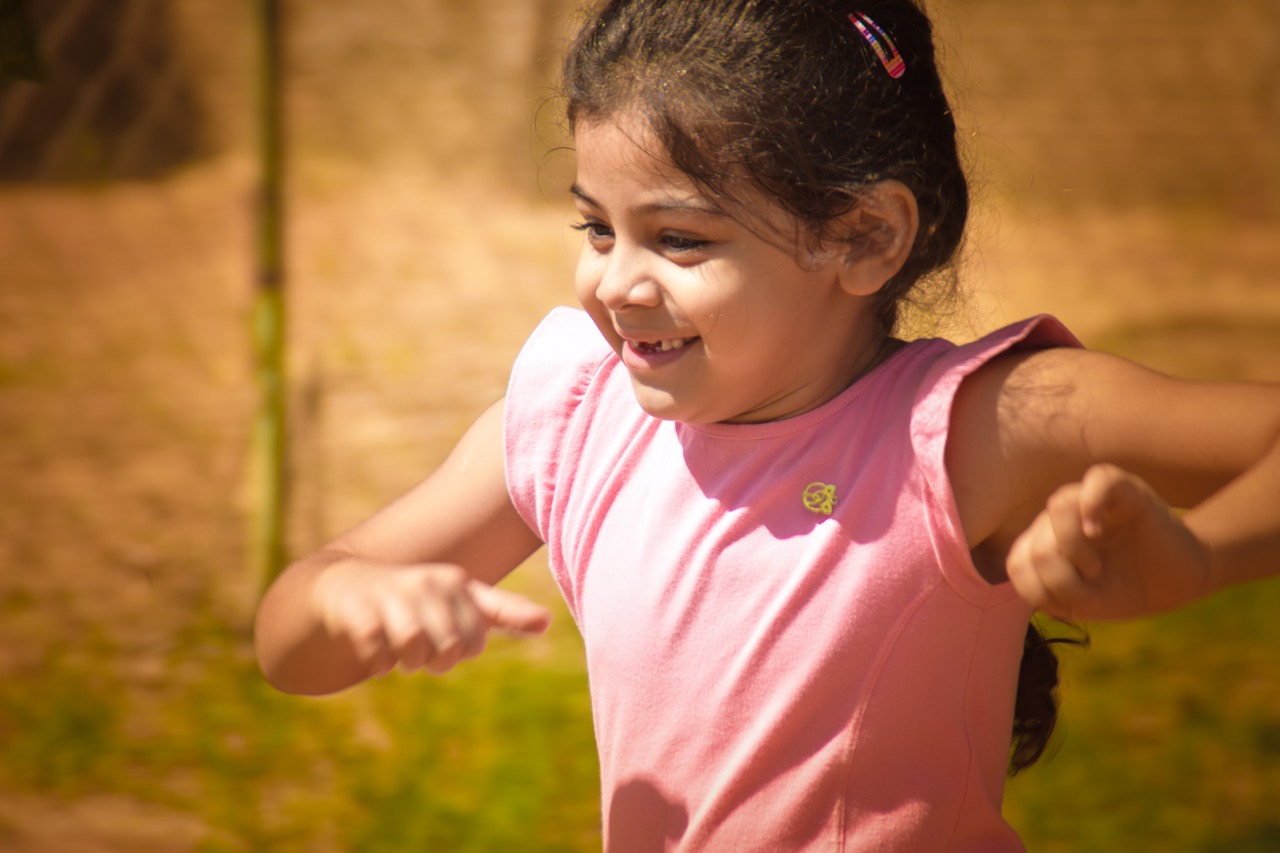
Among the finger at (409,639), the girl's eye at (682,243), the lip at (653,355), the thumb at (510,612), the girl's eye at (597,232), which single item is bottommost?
the finger at (409,639)

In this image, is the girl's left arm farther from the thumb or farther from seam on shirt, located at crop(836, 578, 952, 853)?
the thumb

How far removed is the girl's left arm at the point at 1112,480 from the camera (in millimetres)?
959

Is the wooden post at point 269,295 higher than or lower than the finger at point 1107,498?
lower

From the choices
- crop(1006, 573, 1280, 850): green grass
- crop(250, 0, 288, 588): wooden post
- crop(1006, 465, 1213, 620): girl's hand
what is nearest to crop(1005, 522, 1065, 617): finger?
crop(1006, 465, 1213, 620): girl's hand

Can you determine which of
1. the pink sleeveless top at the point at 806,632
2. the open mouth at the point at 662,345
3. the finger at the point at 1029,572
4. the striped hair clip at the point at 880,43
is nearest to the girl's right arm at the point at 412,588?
the pink sleeveless top at the point at 806,632

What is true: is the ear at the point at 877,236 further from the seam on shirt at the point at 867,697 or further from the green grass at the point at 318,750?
the green grass at the point at 318,750

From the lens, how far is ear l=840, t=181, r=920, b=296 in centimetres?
124

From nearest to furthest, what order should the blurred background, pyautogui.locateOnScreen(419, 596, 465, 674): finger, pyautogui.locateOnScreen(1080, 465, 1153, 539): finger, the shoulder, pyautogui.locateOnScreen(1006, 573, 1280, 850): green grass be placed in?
1. pyautogui.locateOnScreen(1080, 465, 1153, 539): finger
2. pyautogui.locateOnScreen(419, 596, 465, 674): finger
3. the shoulder
4. pyautogui.locateOnScreen(1006, 573, 1280, 850): green grass
5. the blurred background

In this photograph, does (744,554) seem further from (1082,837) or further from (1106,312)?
(1106,312)

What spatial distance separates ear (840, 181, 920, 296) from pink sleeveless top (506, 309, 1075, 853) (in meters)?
0.08

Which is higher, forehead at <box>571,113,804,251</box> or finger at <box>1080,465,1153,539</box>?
forehead at <box>571,113,804,251</box>

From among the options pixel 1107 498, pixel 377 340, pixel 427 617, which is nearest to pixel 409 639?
pixel 427 617

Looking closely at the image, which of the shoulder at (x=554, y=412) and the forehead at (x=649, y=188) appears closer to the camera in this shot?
the forehead at (x=649, y=188)

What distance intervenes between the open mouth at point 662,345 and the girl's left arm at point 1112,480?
24cm
